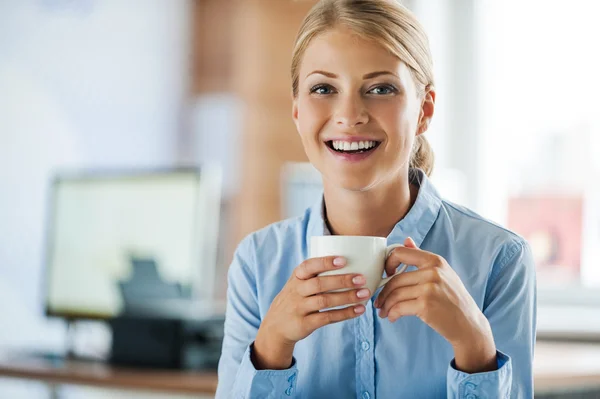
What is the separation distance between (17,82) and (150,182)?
130 centimetres

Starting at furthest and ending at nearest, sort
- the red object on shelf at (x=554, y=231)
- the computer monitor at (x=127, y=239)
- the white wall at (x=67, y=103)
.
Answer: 1. the red object on shelf at (x=554, y=231)
2. the white wall at (x=67, y=103)
3. the computer monitor at (x=127, y=239)

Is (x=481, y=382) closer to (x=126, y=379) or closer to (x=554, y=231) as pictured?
(x=126, y=379)

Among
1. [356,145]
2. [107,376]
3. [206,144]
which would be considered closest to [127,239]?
[107,376]

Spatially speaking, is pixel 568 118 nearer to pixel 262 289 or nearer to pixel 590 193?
pixel 590 193

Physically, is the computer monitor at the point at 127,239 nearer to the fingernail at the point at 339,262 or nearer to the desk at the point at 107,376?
the desk at the point at 107,376

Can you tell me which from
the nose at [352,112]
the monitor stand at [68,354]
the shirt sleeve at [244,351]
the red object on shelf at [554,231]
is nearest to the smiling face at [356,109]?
the nose at [352,112]

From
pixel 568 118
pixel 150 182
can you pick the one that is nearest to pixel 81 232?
pixel 150 182

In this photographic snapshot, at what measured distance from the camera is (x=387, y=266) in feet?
3.37

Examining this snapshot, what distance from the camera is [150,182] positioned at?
2.29 metres

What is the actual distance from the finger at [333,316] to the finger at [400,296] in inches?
1.5

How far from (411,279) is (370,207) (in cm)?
29

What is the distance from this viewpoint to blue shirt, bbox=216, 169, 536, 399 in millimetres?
1138

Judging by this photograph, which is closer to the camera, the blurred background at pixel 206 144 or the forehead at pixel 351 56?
the forehead at pixel 351 56

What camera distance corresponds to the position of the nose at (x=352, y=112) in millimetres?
1120
